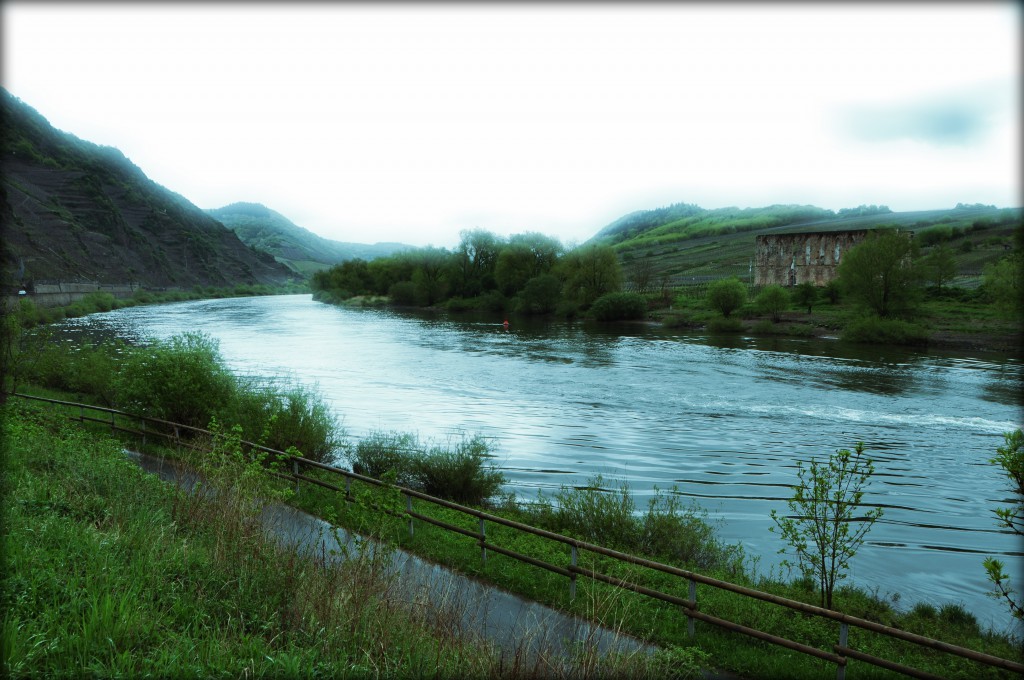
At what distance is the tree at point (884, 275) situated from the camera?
59.7 meters

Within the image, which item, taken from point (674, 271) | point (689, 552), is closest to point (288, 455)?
point (689, 552)

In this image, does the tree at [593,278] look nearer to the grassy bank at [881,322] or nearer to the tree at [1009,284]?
the grassy bank at [881,322]

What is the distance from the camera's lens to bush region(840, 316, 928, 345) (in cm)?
5378

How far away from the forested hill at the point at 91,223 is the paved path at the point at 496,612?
69.5m

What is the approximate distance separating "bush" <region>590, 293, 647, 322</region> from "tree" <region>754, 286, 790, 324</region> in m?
14.8

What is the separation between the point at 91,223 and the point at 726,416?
404 feet

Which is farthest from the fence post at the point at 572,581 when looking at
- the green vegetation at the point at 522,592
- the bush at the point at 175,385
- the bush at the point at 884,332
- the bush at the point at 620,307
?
the bush at the point at 620,307

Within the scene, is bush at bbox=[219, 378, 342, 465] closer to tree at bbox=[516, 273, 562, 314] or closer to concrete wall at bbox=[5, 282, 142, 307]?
concrete wall at bbox=[5, 282, 142, 307]

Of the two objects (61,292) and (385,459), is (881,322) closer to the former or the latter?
(385,459)

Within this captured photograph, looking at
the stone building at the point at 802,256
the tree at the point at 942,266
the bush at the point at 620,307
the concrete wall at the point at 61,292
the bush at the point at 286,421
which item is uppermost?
the stone building at the point at 802,256

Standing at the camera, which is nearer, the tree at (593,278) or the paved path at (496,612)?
the paved path at (496,612)

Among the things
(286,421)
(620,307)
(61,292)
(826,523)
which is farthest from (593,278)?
(826,523)

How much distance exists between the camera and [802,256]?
3932 inches

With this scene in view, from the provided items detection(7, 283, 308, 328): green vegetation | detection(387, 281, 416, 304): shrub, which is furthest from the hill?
detection(7, 283, 308, 328): green vegetation
